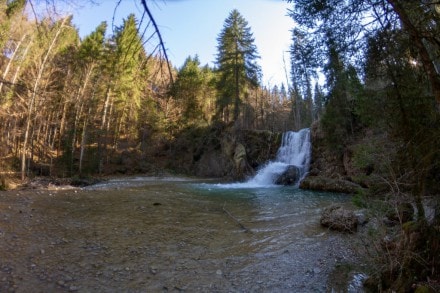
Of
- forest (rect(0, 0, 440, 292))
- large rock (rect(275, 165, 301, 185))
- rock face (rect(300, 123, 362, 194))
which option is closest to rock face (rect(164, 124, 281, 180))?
forest (rect(0, 0, 440, 292))

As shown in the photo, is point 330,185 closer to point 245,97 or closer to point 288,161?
point 288,161

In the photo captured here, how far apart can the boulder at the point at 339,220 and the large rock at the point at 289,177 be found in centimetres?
1385

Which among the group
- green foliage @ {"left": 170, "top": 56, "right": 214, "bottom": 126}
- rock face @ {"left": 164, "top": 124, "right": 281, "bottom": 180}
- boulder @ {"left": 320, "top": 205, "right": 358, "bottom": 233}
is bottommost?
boulder @ {"left": 320, "top": 205, "right": 358, "bottom": 233}

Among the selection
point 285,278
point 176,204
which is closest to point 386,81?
point 285,278

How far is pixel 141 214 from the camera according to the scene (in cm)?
938

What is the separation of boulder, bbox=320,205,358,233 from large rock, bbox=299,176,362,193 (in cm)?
924

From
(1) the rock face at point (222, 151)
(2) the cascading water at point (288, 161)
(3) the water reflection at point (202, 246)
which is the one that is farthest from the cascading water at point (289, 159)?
(3) the water reflection at point (202, 246)

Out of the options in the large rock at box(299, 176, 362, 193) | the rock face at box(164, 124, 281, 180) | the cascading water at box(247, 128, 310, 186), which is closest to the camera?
the large rock at box(299, 176, 362, 193)

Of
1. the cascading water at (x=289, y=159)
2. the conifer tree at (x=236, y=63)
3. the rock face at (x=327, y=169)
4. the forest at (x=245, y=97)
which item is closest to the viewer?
the forest at (x=245, y=97)

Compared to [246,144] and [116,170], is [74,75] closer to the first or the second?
[116,170]

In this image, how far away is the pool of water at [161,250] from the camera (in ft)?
15.3

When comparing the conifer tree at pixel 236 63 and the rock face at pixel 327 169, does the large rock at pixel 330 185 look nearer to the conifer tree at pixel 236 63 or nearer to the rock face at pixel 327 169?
the rock face at pixel 327 169

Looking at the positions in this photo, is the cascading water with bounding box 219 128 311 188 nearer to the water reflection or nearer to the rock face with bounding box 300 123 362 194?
the rock face with bounding box 300 123 362 194

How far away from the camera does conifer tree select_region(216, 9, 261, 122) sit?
1318 inches
